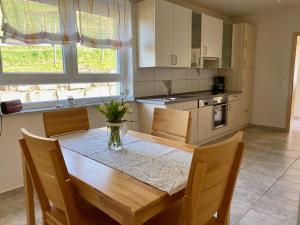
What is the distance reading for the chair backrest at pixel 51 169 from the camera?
105cm

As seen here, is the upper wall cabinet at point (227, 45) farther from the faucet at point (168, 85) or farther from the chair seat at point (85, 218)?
the chair seat at point (85, 218)

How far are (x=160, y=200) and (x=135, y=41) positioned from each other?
112 inches

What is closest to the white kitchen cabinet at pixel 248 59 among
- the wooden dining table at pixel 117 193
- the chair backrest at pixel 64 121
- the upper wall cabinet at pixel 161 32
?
the upper wall cabinet at pixel 161 32

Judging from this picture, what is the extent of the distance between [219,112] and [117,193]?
359cm

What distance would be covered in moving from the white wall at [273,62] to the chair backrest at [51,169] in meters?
4.85

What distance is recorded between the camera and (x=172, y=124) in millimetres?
1922

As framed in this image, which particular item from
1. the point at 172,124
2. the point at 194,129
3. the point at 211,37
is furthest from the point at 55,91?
the point at 211,37

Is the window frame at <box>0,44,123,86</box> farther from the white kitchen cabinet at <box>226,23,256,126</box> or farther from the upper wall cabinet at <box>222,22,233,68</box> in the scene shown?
the white kitchen cabinet at <box>226,23,256,126</box>

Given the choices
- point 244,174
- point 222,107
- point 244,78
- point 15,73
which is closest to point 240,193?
point 244,174

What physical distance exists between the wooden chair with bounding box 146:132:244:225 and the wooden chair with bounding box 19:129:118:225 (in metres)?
0.39

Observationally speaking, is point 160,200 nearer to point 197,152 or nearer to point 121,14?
point 197,152

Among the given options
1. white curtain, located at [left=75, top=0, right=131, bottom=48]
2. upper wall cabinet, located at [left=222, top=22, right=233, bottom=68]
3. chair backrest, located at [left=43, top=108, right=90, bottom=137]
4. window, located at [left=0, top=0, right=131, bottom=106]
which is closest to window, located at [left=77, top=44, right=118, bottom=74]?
window, located at [left=0, top=0, right=131, bottom=106]

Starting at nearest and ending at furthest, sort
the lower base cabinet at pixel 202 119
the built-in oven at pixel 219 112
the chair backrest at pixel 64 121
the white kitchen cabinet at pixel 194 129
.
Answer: the chair backrest at pixel 64 121
the lower base cabinet at pixel 202 119
the white kitchen cabinet at pixel 194 129
the built-in oven at pixel 219 112

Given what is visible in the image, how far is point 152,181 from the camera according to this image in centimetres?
111
